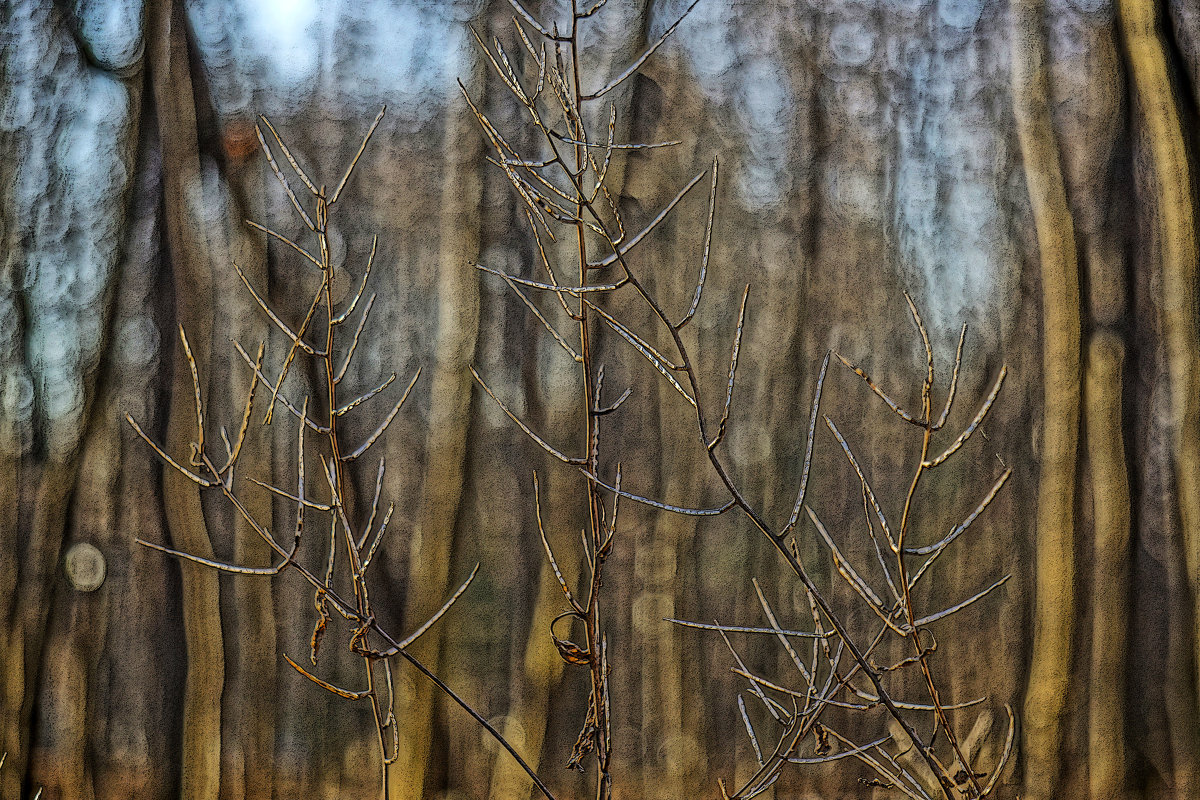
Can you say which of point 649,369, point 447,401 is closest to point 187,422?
point 447,401

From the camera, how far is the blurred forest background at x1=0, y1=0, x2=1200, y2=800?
1.11 metres

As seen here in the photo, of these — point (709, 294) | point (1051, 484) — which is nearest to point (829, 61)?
point (709, 294)

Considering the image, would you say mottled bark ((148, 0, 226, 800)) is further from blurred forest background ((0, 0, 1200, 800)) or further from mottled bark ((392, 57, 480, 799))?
mottled bark ((392, 57, 480, 799))

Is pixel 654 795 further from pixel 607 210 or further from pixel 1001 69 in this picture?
pixel 1001 69

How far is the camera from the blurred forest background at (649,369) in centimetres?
111

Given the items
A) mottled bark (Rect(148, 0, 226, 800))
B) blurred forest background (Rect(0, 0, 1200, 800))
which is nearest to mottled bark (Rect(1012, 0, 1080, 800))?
blurred forest background (Rect(0, 0, 1200, 800))

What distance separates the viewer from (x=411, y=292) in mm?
1134

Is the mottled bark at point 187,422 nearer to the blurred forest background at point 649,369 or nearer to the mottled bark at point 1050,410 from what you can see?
the blurred forest background at point 649,369

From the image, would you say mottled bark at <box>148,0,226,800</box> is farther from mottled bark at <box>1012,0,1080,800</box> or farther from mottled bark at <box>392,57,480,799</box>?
mottled bark at <box>1012,0,1080,800</box>

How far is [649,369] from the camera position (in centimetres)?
114

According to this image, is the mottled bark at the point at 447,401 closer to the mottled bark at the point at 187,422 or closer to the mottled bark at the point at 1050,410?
the mottled bark at the point at 187,422

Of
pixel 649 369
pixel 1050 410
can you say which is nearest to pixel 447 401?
pixel 649 369

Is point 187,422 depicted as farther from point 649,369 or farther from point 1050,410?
point 1050,410

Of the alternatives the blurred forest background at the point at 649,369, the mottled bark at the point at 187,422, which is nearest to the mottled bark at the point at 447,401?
the blurred forest background at the point at 649,369
